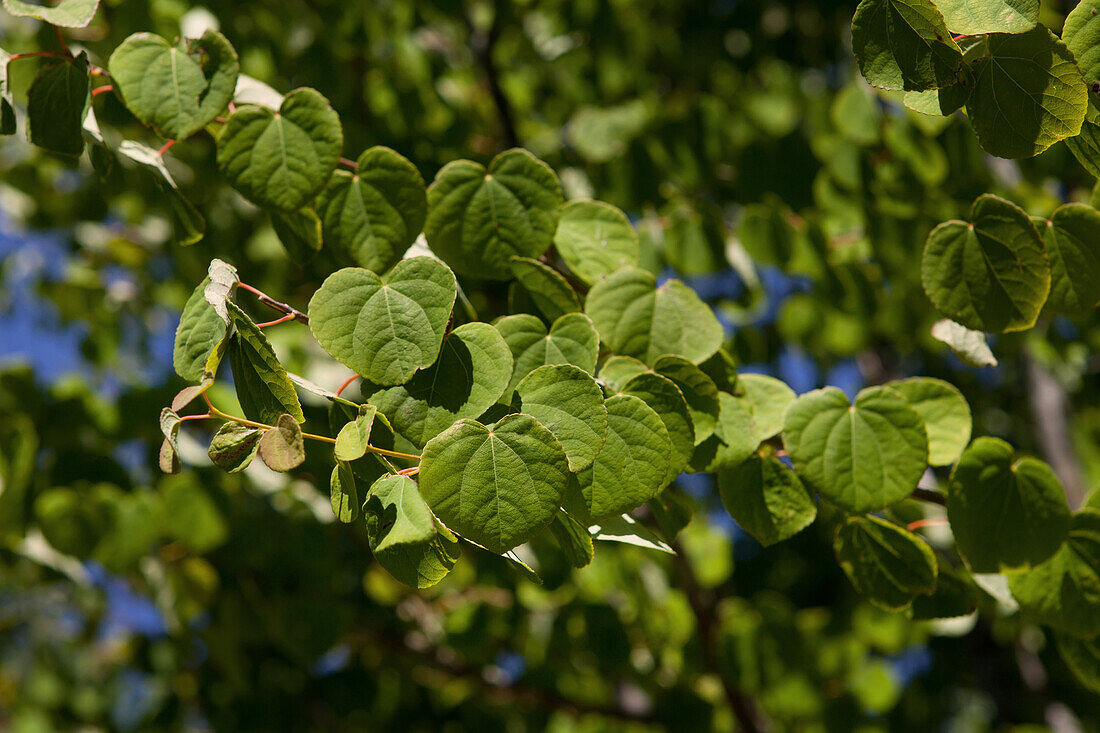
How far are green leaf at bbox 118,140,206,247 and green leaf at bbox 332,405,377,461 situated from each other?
1.02ft

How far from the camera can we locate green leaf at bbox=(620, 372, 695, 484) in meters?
0.62

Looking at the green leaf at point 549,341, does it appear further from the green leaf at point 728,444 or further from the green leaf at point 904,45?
the green leaf at point 904,45

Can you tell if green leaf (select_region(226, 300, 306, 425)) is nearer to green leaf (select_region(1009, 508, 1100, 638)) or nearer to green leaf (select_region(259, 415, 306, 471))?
green leaf (select_region(259, 415, 306, 471))

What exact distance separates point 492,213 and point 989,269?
44 cm

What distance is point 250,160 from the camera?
0.70 metres

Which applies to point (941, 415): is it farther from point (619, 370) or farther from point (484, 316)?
point (484, 316)

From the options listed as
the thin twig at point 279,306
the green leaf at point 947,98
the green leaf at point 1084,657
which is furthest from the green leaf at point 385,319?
the green leaf at point 1084,657

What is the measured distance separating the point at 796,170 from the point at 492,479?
39.4 inches

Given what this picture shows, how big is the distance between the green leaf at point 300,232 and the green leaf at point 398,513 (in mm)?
306

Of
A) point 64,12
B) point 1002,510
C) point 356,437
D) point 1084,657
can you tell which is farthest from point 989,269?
point 64,12

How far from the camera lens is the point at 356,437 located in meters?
0.53

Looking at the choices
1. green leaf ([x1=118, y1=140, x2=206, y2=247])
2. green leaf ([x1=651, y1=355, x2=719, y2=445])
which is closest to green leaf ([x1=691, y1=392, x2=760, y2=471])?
green leaf ([x1=651, y1=355, x2=719, y2=445])

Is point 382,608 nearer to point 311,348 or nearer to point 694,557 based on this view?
point 311,348

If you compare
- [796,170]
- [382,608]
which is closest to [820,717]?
[382,608]
